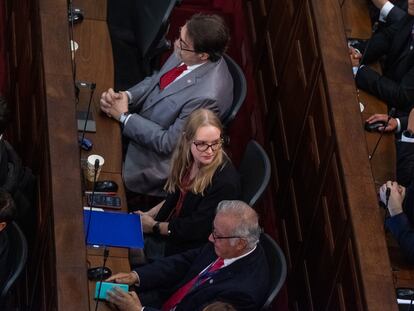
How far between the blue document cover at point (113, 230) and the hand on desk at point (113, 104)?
67 cm

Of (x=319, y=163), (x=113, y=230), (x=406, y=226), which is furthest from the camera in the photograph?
(x=319, y=163)

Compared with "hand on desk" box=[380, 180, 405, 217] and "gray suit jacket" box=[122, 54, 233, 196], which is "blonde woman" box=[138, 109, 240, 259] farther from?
"hand on desk" box=[380, 180, 405, 217]

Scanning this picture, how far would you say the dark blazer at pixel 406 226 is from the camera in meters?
5.26

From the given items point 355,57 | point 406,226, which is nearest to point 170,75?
point 355,57

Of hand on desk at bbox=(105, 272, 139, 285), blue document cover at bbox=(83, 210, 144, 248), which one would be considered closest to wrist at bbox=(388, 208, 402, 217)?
blue document cover at bbox=(83, 210, 144, 248)

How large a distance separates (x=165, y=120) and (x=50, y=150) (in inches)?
37.3

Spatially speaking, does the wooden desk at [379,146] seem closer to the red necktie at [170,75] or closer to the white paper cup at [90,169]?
the red necktie at [170,75]

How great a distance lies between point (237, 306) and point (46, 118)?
3.84 ft

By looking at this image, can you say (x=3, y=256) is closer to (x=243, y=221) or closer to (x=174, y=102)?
(x=243, y=221)

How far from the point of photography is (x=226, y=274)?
15.6ft

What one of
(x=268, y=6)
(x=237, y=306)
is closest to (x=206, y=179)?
(x=237, y=306)

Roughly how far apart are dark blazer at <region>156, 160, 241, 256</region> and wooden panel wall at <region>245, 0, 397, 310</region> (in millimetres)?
475

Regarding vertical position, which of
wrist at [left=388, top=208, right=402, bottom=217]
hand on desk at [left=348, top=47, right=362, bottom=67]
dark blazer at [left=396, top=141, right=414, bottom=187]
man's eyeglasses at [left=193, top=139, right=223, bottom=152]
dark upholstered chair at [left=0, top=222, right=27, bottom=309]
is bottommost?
dark upholstered chair at [left=0, top=222, right=27, bottom=309]

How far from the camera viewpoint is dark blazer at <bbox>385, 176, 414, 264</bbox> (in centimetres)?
526
